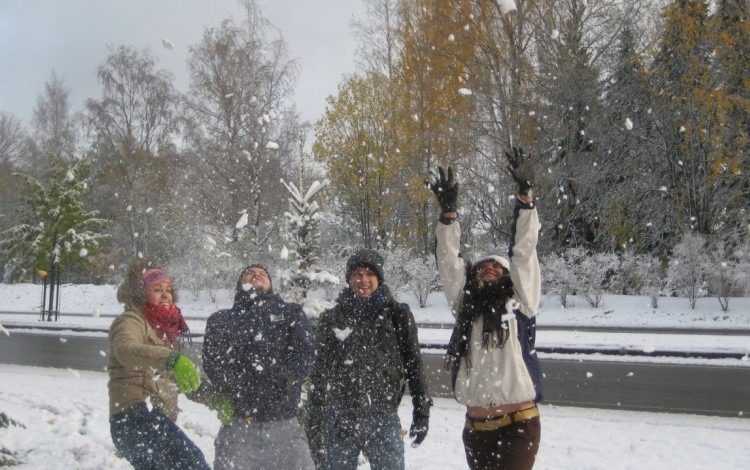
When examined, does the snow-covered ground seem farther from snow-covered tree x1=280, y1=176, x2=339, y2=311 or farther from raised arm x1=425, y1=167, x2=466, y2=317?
raised arm x1=425, y1=167, x2=466, y2=317

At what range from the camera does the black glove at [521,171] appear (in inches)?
141

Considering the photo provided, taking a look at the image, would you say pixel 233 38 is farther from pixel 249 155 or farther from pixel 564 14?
pixel 564 14

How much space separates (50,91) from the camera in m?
49.9

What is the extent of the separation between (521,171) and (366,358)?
132 centimetres

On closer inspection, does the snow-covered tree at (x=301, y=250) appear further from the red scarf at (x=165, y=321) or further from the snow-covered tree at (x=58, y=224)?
the snow-covered tree at (x=58, y=224)

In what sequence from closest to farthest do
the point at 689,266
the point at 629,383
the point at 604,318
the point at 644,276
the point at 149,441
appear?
1. the point at 149,441
2. the point at 629,383
3. the point at 604,318
4. the point at 689,266
5. the point at 644,276

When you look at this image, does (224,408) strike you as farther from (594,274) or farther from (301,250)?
(594,274)

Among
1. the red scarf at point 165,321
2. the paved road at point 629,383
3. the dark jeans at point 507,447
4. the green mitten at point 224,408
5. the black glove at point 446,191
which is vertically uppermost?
the black glove at point 446,191

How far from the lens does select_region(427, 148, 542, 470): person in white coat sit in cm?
338

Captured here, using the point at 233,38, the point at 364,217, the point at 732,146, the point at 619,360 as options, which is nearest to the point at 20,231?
the point at 233,38

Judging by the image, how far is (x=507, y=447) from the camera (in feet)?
11.0

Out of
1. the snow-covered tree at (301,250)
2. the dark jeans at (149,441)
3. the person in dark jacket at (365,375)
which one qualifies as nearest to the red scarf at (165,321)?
the dark jeans at (149,441)

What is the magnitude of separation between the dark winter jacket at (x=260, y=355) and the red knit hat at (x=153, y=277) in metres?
0.58

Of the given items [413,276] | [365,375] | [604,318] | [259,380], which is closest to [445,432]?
[365,375]
